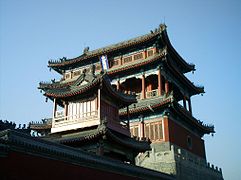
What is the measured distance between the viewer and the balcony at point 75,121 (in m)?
18.7

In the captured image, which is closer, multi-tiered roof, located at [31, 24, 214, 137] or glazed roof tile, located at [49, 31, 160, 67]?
multi-tiered roof, located at [31, 24, 214, 137]

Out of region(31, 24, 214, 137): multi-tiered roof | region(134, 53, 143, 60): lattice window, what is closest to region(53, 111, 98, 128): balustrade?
region(31, 24, 214, 137): multi-tiered roof

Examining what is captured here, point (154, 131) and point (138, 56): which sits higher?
point (138, 56)

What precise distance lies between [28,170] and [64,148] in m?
2.61

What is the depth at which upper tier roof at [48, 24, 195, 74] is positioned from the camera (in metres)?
30.6

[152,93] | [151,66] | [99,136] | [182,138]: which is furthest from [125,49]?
[99,136]

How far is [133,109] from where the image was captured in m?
27.3

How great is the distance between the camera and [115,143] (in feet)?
60.3

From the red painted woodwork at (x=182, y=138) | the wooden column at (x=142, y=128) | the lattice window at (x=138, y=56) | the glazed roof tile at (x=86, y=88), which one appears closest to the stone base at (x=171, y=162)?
the red painted woodwork at (x=182, y=138)

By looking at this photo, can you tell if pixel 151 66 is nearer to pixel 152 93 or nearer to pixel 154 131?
pixel 152 93

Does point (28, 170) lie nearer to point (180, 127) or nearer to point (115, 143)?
point (115, 143)

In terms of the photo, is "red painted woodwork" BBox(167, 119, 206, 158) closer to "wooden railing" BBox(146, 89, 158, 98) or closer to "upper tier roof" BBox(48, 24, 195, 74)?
"wooden railing" BBox(146, 89, 158, 98)

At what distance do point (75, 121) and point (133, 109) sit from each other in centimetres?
890

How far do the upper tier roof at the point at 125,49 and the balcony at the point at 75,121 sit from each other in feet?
44.6
